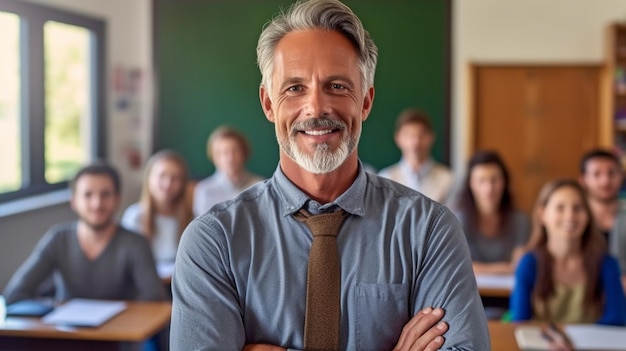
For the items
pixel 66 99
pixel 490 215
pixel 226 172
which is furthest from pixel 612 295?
pixel 66 99

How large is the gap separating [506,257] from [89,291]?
2185mm

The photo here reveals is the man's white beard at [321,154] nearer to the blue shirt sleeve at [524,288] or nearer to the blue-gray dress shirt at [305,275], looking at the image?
the blue-gray dress shirt at [305,275]

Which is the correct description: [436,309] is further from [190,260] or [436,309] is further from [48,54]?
[48,54]

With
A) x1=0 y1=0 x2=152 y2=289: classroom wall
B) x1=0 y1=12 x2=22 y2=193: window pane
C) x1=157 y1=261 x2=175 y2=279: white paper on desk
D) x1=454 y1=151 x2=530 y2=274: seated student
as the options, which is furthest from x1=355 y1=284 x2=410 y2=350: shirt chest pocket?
x1=0 y1=0 x2=152 y2=289: classroom wall

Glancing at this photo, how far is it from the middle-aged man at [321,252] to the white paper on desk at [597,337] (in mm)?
1323

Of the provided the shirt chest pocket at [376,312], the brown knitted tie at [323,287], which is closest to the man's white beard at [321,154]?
the brown knitted tie at [323,287]

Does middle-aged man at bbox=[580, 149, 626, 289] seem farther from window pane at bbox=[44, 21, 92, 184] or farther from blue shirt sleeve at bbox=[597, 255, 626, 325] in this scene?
window pane at bbox=[44, 21, 92, 184]

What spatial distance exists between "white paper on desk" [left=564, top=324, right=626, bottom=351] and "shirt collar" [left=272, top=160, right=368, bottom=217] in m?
1.45

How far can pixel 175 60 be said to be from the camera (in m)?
7.00

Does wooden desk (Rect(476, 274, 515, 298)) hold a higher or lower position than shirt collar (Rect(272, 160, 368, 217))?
lower

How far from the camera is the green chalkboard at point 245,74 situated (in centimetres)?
672

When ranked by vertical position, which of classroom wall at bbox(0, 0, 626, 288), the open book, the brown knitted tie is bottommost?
the open book

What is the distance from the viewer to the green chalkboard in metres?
6.72

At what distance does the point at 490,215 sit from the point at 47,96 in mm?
3182
